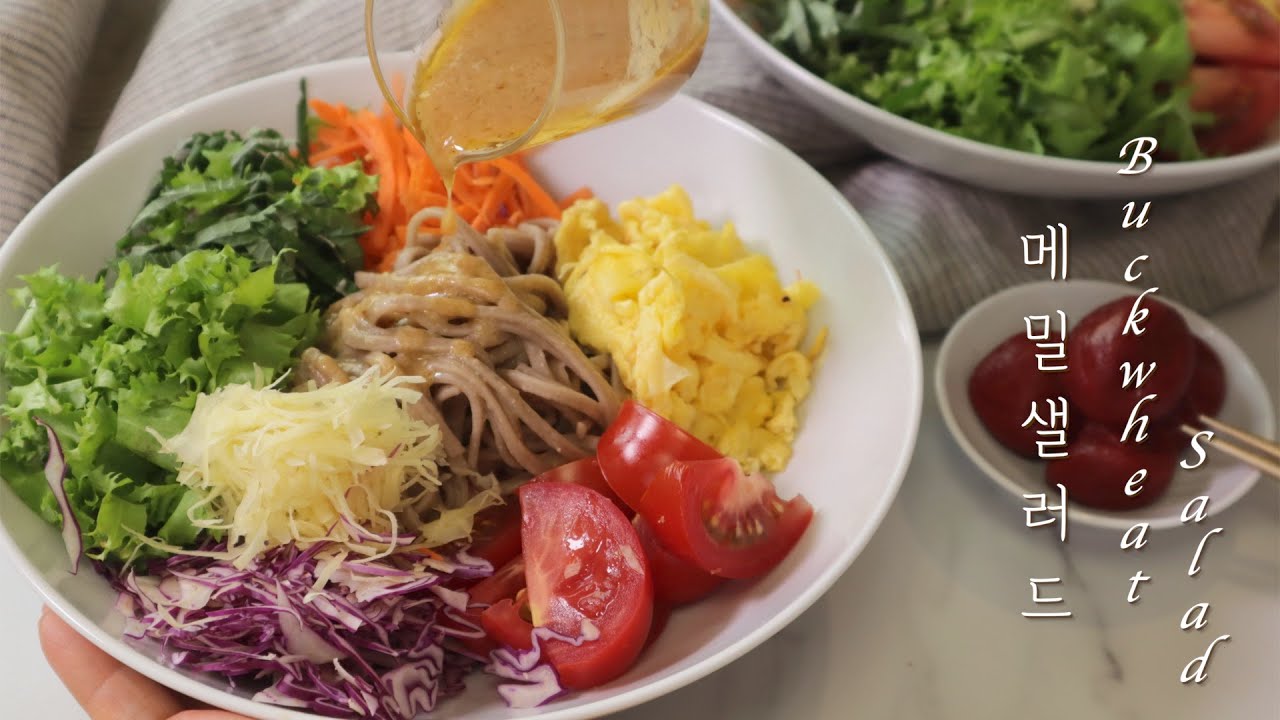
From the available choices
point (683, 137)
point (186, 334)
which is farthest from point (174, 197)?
point (683, 137)

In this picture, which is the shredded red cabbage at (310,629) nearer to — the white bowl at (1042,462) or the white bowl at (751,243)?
the white bowl at (751,243)

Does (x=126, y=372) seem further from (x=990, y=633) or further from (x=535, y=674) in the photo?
(x=990, y=633)

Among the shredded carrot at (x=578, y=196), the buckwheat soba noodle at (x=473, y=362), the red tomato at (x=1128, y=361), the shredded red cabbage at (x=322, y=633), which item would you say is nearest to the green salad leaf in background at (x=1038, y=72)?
the red tomato at (x=1128, y=361)

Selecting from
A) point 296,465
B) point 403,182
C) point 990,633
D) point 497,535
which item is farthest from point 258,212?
point 990,633

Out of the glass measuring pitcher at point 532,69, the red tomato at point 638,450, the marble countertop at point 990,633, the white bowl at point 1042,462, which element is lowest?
the marble countertop at point 990,633

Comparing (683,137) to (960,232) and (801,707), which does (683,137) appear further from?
(801,707)

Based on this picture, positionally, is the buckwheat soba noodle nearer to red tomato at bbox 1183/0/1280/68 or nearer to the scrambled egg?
the scrambled egg

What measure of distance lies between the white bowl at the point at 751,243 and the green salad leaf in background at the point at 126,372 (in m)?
0.10

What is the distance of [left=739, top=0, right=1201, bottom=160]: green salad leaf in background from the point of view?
8.48 ft

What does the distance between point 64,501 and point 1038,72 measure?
248 cm

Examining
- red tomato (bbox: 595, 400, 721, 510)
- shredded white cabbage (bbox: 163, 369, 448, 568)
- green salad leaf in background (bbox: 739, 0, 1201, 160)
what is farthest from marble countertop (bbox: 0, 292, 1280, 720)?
green salad leaf in background (bbox: 739, 0, 1201, 160)

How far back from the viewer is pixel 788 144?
287 cm

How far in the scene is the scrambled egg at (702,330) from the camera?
2191mm

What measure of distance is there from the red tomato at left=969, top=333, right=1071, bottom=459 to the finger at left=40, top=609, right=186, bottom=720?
5.98 ft
